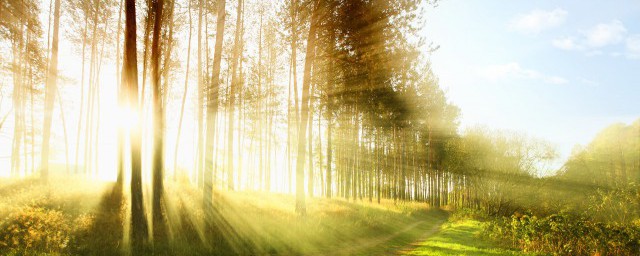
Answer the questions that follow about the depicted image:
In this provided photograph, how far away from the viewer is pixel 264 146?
35.3 metres

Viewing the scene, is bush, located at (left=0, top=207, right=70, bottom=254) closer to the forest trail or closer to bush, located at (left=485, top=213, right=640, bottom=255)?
the forest trail

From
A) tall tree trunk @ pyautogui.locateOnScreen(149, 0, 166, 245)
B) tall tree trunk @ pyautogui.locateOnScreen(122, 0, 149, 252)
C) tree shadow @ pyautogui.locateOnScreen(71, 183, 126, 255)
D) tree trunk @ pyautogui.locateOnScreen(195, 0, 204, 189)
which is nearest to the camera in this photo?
tree shadow @ pyautogui.locateOnScreen(71, 183, 126, 255)

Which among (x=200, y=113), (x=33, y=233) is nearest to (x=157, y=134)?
(x=33, y=233)

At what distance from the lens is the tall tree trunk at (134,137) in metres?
9.36

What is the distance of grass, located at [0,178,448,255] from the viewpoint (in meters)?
8.71

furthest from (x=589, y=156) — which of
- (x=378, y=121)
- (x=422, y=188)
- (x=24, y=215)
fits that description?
(x=24, y=215)

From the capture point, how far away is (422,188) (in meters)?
49.0

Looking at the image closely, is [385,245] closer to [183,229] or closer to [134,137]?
[183,229]

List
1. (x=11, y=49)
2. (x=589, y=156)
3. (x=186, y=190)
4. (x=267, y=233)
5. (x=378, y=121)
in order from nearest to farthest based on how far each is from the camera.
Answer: (x=267, y=233) → (x=186, y=190) → (x=11, y=49) → (x=378, y=121) → (x=589, y=156)

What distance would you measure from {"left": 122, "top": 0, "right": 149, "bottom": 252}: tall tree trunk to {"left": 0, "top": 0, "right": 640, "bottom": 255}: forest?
0.04 meters

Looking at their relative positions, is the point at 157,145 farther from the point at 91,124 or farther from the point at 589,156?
the point at 589,156

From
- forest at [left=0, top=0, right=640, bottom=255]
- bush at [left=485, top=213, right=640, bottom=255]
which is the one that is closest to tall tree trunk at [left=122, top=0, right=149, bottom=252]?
forest at [left=0, top=0, right=640, bottom=255]

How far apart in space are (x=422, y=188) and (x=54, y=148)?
4189cm

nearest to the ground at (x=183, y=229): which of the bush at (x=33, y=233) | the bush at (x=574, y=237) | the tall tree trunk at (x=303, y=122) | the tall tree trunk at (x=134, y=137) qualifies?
the bush at (x=33, y=233)
